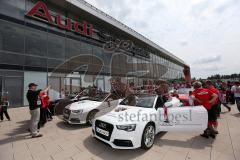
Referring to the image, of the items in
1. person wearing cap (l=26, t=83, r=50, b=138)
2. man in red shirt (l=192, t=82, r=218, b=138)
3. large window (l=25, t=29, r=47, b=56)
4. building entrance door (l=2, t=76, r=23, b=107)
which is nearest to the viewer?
man in red shirt (l=192, t=82, r=218, b=138)

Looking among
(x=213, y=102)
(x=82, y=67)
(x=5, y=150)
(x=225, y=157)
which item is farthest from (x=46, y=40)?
(x=225, y=157)

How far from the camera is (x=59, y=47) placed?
15203mm

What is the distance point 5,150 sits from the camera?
13.2 ft

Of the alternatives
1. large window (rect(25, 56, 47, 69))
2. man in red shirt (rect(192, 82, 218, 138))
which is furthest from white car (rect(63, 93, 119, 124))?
large window (rect(25, 56, 47, 69))

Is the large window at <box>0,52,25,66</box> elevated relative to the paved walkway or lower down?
elevated

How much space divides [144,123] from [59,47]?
14.0 m

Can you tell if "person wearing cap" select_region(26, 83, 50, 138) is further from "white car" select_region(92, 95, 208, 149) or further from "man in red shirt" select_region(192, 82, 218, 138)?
"man in red shirt" select_region(192, 82, 218, 138)

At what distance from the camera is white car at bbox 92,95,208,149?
11.6ft

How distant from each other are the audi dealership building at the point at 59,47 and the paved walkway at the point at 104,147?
8.40 metres

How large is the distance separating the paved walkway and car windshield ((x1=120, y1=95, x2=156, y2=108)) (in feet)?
3.60

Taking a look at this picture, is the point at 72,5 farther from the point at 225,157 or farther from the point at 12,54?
the point at 225,157

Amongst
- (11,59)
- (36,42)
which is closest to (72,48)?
(36,42)

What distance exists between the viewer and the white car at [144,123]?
11.6 ft

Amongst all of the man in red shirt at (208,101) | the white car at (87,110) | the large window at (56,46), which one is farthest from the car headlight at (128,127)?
the large window at (56,46)
